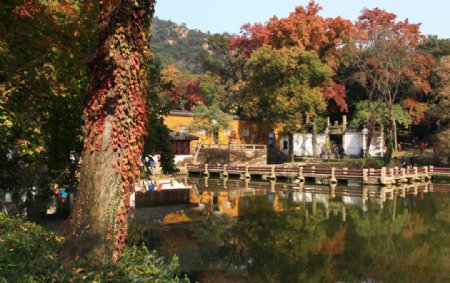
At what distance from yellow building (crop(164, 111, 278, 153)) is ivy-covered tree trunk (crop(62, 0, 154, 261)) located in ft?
130

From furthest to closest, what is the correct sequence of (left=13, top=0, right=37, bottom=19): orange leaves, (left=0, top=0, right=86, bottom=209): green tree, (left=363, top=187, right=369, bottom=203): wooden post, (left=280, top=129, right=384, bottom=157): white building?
(left=280, top=129, right=384, bottom=157): white building
(left=363, top=187, right=369, bottom=203): wooden post
(left=0, top=0, right=86, bottom=209): green tree
(left=13, top=0, right=37, bottom=19): orange leaves

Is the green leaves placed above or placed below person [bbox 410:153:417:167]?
above

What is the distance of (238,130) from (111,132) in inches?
1789

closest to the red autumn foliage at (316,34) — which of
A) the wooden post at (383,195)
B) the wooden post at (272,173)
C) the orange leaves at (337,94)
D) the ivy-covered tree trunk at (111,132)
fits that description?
the orange leaves at (337,94)

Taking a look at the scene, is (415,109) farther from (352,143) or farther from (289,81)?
(289,81)

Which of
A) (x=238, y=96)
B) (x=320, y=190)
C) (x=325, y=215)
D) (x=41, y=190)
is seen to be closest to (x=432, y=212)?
(x=325, y=215)

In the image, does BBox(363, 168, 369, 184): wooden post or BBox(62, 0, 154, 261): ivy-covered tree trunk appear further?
BBox(363, 168, 369, 184): wooden post

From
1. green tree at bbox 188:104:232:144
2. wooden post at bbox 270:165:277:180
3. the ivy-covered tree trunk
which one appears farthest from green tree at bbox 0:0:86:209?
green tree at bbox 188:104:232:144

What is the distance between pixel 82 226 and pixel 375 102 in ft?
159

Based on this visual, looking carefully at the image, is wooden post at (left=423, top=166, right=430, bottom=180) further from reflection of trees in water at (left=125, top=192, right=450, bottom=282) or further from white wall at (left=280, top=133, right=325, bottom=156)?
reflection of trees in water at (left=125, top=192, right=450, bottom=282)

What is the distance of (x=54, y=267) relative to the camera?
18.0 ft

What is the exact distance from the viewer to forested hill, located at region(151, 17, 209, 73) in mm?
140750

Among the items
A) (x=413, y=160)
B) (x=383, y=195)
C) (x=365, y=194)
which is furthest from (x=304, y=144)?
(x=383, y=195)

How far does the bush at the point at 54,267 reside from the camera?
5.08 meters
